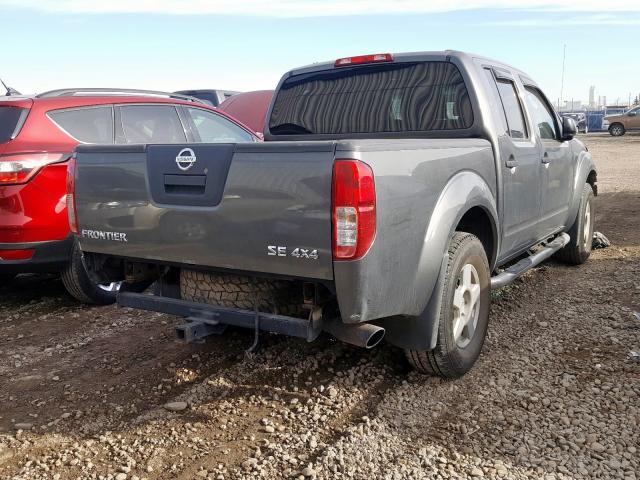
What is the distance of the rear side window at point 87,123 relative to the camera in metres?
5.12

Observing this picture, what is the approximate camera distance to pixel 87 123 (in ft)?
17.5

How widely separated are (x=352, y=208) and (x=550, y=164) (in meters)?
3.08

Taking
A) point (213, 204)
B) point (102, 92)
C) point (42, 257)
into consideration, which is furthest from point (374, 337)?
point (102, 92)

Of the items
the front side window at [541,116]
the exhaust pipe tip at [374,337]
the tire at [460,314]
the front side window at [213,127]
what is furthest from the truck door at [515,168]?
the front side window at [213,127]

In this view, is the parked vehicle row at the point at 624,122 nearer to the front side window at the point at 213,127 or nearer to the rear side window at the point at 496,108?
the front side window at the point at 213,127

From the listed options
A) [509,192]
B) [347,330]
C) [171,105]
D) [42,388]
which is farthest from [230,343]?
[171,105]

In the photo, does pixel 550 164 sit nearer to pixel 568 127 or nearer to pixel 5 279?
pixel 568 127

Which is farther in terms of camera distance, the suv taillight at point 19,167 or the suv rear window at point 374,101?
the suv taillight at point 19,167

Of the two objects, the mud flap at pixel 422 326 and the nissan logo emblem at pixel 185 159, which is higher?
the nissan logo emblem at pixel 185 159

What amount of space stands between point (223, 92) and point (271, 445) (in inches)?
511

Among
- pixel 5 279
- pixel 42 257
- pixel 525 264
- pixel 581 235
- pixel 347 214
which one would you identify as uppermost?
pixel 347 214

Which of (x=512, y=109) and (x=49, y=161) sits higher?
(x=512, y=109)

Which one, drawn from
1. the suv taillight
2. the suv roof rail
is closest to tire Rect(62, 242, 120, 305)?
the suv taillight

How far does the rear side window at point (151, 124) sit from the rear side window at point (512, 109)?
10.4 feet
